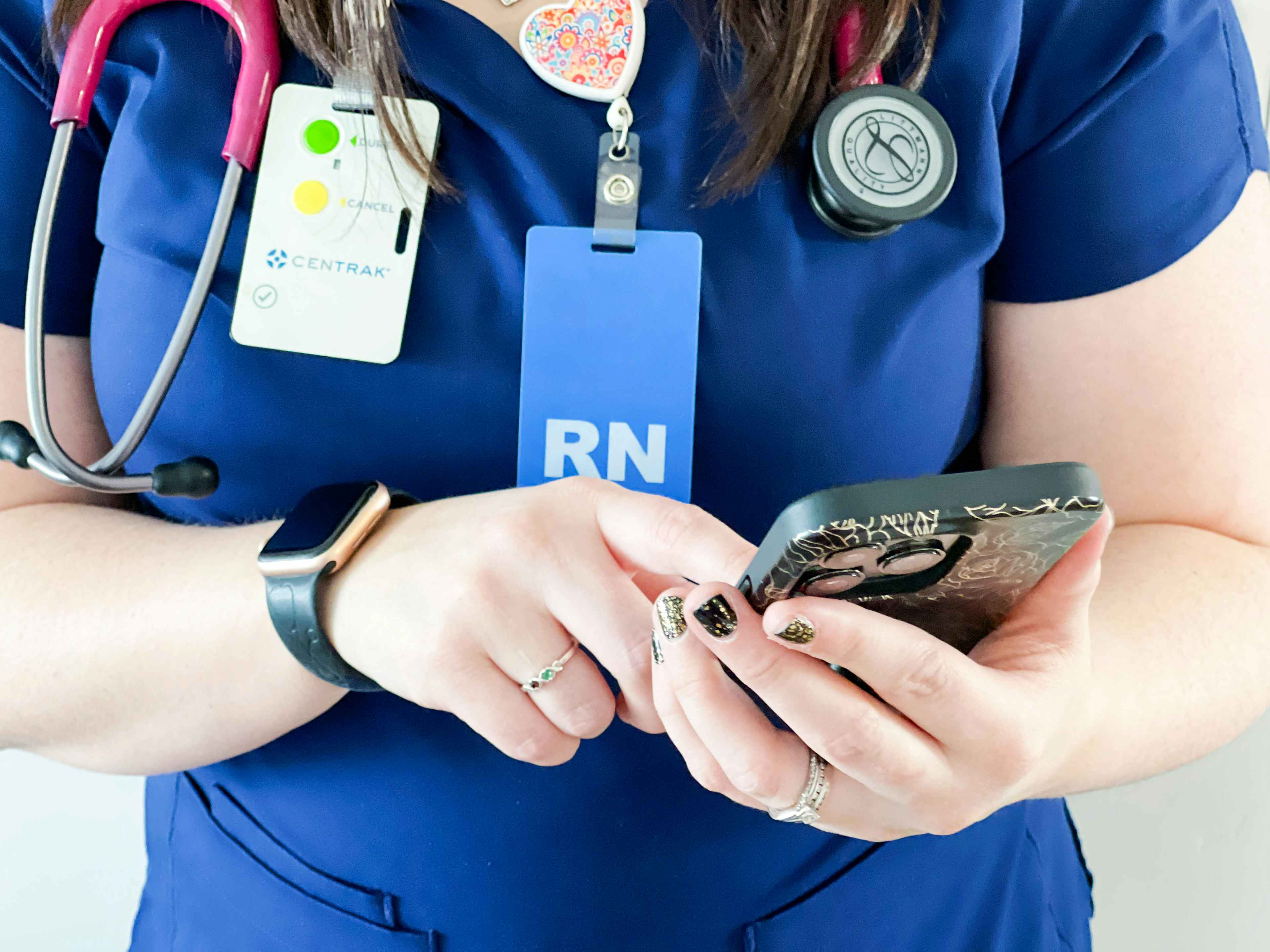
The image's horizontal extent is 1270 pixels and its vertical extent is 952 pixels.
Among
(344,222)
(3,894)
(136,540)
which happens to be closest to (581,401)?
(344,222)

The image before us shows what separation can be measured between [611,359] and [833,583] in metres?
0.27

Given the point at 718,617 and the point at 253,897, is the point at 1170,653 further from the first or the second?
the point at 253,897

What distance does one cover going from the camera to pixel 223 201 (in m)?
0.57

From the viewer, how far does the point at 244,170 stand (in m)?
0.59

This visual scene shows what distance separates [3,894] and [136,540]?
0.99m

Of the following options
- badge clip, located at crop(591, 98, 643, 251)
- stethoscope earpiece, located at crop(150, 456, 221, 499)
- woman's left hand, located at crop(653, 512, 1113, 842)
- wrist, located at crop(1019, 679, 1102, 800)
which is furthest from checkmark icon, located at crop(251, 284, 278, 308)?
wrist, located at crop(1019, 679, 1102, 800)

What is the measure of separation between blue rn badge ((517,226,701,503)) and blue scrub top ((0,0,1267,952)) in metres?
0.02

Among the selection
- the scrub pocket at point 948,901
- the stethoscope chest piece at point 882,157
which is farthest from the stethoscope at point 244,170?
the scrub pocket at point 948,901

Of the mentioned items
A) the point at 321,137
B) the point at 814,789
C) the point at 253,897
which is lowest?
the point at 253,897

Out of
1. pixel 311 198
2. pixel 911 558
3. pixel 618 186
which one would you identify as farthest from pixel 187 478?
pixel 911 558

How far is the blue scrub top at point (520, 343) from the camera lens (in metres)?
0.59

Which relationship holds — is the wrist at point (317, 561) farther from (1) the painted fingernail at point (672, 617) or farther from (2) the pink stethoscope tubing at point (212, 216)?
(1) the painted fingernail at point (672, 617)

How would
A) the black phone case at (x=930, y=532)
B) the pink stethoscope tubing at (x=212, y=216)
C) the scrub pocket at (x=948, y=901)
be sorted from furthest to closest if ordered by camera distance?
the scrub pocket at (x=948, y=901) → the pink stethoscope tubing at (x=212, y=216) → the black phone case at (x=930, y=532)

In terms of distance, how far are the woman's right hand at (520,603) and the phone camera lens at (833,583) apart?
7 centimetres
